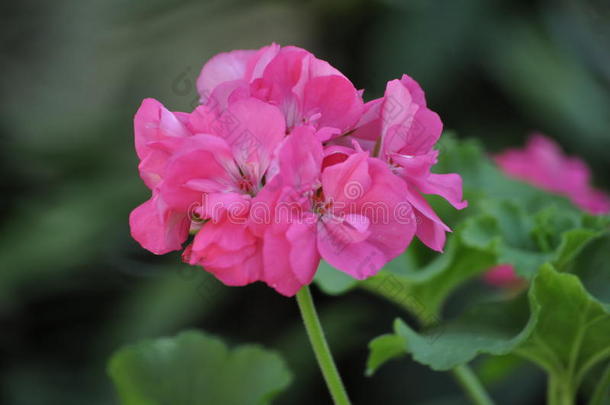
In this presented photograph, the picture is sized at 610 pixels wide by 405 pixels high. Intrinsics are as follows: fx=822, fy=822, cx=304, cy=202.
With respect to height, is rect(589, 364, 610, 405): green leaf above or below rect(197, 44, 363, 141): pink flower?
below

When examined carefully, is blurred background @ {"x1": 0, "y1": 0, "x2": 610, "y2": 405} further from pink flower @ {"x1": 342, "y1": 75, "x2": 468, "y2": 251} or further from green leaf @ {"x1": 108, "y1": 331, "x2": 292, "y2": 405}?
pink flower @ {"x1": 342, "y1": 75, "x2": 468, "y2": 251}

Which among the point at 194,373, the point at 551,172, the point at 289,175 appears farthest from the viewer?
the point at 551,172

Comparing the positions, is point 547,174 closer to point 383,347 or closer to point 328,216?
point 383,347

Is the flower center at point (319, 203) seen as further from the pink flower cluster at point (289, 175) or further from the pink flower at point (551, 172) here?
the pink flower at point (551, 172)

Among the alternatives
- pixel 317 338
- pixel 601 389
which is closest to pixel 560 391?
pixel 601 389

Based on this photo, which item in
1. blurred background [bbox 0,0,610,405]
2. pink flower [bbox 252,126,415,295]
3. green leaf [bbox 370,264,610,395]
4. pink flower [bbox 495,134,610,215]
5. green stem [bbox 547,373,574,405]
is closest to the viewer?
pink flower [bbox 252,126,415,295]

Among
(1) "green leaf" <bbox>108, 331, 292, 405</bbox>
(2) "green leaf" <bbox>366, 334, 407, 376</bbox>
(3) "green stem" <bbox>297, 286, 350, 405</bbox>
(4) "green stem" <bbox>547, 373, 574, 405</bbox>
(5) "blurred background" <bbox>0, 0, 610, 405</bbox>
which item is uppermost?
(3) "green stem" <bbox>297, 286, 350, 405</bbox>

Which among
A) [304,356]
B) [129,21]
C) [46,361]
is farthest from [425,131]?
[129,21]

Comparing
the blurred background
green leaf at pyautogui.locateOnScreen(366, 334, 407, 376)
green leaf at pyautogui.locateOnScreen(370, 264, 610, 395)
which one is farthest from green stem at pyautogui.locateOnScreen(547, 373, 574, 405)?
the blurred background
